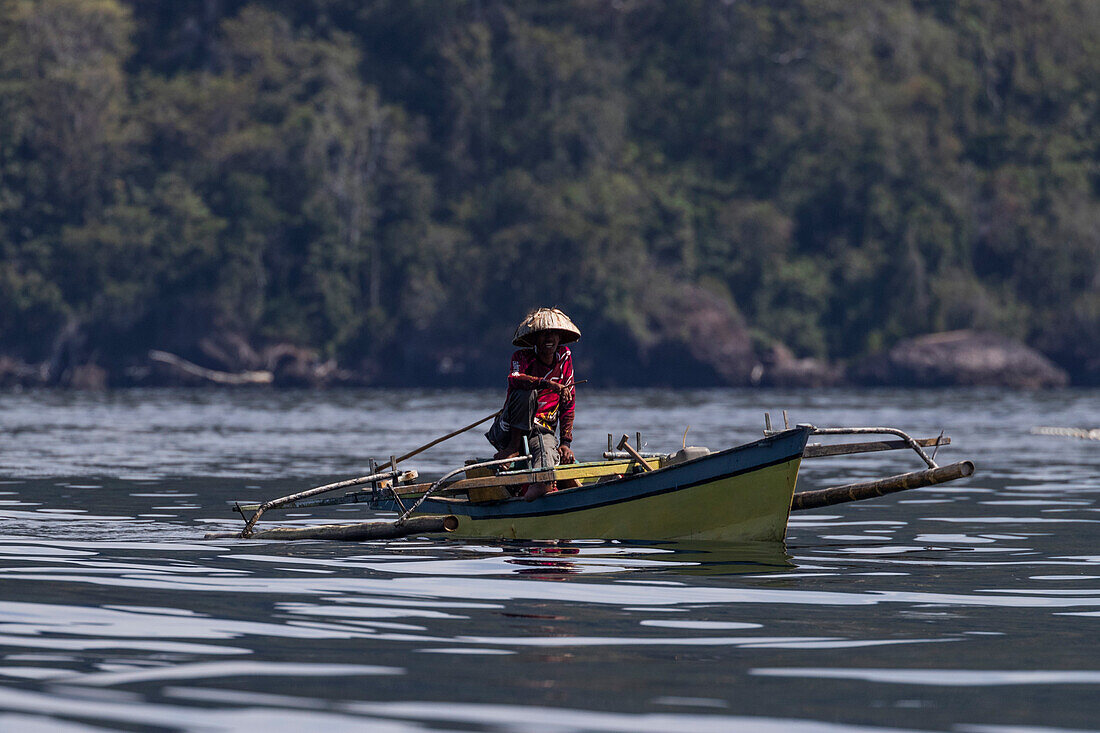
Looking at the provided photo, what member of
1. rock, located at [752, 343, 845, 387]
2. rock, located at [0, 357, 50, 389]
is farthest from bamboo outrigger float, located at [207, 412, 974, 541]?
rock, located at [0, 357, 50, 389]

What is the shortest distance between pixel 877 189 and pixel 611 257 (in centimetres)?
1343

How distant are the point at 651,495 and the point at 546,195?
67025mm

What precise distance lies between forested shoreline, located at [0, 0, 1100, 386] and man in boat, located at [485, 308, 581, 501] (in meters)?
62.4


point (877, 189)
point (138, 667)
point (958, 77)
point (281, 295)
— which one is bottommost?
point (138, 667)

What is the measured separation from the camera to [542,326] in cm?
1514

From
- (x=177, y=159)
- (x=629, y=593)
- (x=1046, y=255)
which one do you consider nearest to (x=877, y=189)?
(x=1046, y=255)

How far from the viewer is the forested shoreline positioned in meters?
79.6

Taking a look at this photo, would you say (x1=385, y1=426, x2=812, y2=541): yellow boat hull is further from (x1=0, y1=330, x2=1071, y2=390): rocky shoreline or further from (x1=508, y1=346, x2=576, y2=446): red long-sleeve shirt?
(x1=0, y1=330, x2=1071, y2=390): rocky shoreline

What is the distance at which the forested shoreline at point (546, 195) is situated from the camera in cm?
7956

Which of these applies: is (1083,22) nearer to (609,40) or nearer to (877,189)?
(877,189)

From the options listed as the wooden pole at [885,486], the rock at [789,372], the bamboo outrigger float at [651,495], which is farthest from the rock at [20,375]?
the wooden pole at [885,486]

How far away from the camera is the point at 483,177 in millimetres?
86062

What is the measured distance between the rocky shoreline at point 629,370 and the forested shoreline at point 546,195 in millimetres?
156

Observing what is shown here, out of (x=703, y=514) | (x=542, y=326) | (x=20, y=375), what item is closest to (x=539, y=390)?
(x=542, y=326)
